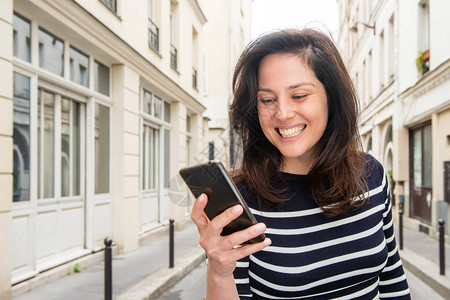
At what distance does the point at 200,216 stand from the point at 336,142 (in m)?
0.74

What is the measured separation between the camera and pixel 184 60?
13148 millimetres

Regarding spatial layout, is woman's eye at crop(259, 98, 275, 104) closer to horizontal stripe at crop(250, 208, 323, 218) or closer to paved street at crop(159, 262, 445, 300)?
horizontal stripe at crop(250, 208, 323, 218)

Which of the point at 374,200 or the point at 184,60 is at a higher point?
the point at 184,60

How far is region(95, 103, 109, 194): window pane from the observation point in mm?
7578

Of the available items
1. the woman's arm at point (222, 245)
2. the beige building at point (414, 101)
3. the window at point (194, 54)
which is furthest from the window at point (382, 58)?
the woman's arm at point (222, 245)

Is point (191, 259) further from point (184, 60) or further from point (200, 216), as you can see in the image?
point (184, 60)

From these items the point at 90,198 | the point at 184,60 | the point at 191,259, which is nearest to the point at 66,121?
the point at 90,198

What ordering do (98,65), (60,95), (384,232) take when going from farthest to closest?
(98,65), (60,95), (384,232)

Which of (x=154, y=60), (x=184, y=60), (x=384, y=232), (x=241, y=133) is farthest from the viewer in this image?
(x=184, y=60)

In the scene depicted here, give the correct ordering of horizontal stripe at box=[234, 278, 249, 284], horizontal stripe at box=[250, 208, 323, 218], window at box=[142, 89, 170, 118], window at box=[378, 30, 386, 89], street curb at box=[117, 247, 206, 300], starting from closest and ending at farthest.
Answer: horizontal stripe at box=[234, 278, 249, 284] < horizontal stripe at box=[250, 208, 323, 218] < street curb at box=[117, 247, 206, 300] < window at box=[142, 89, 170, 118] < window at box=[378, 30, 386, 89]

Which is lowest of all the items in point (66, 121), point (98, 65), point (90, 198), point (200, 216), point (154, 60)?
point (90, 198)

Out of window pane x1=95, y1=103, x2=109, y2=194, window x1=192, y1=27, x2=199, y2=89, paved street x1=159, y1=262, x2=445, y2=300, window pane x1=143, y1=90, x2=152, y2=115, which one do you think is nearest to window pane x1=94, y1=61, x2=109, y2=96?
window pane x1=95, y1=103, x2=109, y2=194

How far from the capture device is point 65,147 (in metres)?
6.62

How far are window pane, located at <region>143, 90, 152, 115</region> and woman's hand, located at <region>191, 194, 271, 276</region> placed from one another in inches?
356
